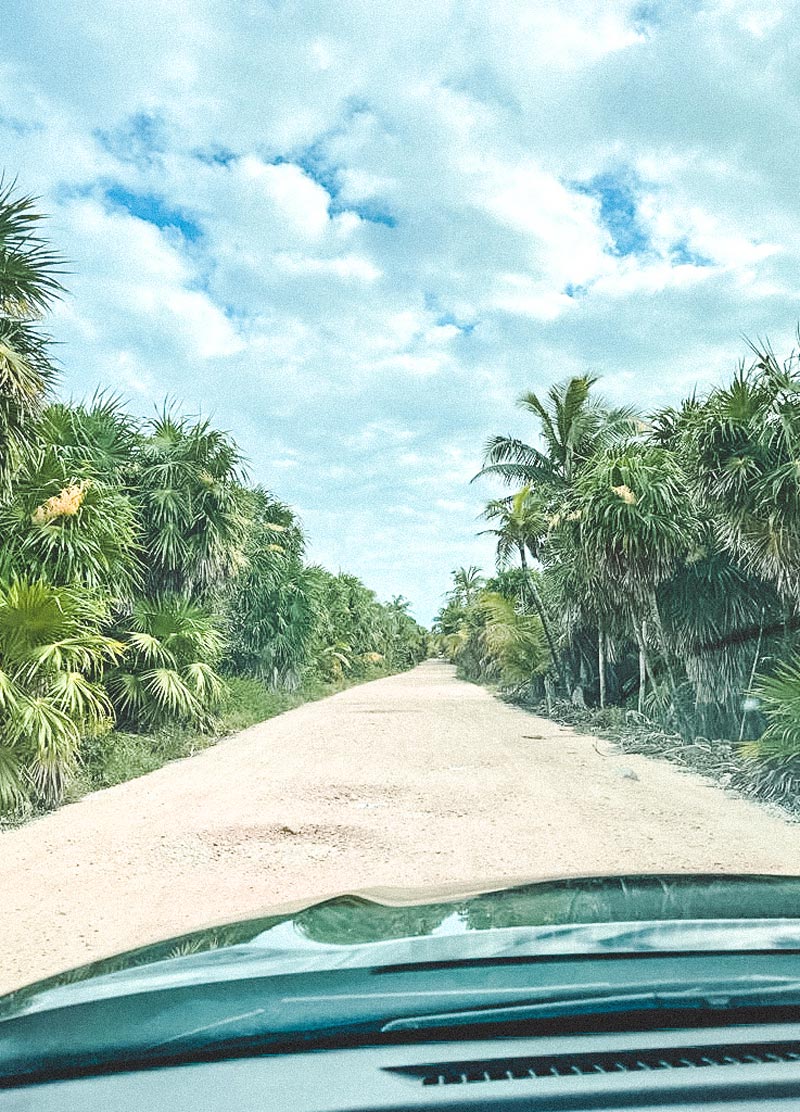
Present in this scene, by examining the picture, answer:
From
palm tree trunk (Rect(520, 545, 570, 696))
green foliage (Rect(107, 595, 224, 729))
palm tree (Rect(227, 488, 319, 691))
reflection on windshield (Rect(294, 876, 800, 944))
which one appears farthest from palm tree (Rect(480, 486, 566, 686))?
reflection on windshield (Rect(294, 876, 800, 944))

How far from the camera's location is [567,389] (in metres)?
24.3

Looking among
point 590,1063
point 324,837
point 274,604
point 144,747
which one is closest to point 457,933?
point 590,1063

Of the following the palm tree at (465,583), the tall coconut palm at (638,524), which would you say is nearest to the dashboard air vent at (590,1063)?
the tall coconut palm at (638,524)

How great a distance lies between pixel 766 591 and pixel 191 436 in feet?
35.8

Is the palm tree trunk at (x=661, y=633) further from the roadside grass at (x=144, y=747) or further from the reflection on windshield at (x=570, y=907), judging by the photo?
the reflection on windshield at (x=570, y=907)

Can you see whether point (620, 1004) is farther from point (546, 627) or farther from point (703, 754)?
point (546, 627)

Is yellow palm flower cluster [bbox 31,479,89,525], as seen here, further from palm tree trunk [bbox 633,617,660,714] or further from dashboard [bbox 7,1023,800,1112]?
palm tree trunk [bbox 633,617,660,714]

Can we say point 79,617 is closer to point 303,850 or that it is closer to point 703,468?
point 303,850

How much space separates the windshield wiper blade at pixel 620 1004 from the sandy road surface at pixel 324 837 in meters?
1.87

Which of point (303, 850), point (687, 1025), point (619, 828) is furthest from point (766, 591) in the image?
point (687, 1025)

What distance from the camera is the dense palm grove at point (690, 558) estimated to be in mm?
11328

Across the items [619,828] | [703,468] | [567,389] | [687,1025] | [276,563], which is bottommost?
[619,828]

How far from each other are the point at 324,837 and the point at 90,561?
5.29 m

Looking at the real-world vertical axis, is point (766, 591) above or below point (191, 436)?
below
